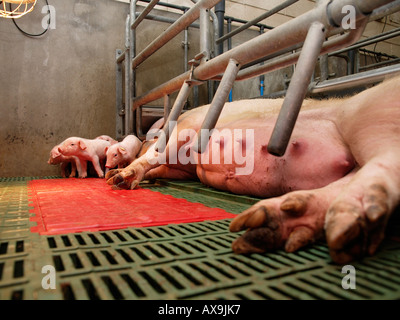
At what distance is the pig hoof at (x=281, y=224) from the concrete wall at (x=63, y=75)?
3915mm

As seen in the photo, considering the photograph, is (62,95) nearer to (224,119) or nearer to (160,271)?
(224,119)

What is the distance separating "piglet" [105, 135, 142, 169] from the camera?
3.23 m

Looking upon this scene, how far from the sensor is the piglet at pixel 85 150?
3469mm

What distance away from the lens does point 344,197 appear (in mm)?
817

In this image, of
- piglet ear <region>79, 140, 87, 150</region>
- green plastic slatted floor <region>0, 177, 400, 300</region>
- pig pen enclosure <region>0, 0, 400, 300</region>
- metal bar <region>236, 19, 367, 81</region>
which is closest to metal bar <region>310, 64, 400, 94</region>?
pig pen enclosure <region>0, 0, 400, 300</region>

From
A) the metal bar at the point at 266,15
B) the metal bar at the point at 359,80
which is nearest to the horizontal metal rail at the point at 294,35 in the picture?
the metal bar at the point at 359,80

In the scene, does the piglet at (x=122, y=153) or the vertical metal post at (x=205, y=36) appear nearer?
the vertical metal post at (x=205, y=36)

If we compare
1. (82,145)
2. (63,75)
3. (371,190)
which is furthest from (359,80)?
(63,75)

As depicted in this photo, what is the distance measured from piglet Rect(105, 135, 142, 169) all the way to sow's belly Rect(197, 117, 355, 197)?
4.22 ft

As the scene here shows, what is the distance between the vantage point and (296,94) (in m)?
1.31

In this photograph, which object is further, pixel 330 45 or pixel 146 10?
pixel 146 10

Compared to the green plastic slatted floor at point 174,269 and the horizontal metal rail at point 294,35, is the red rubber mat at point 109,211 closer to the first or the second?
the green plastic slatted floor at point 174,269

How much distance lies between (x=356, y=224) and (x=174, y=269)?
45 cm

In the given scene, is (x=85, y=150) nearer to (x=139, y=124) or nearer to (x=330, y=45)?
(x=139, y=124)
